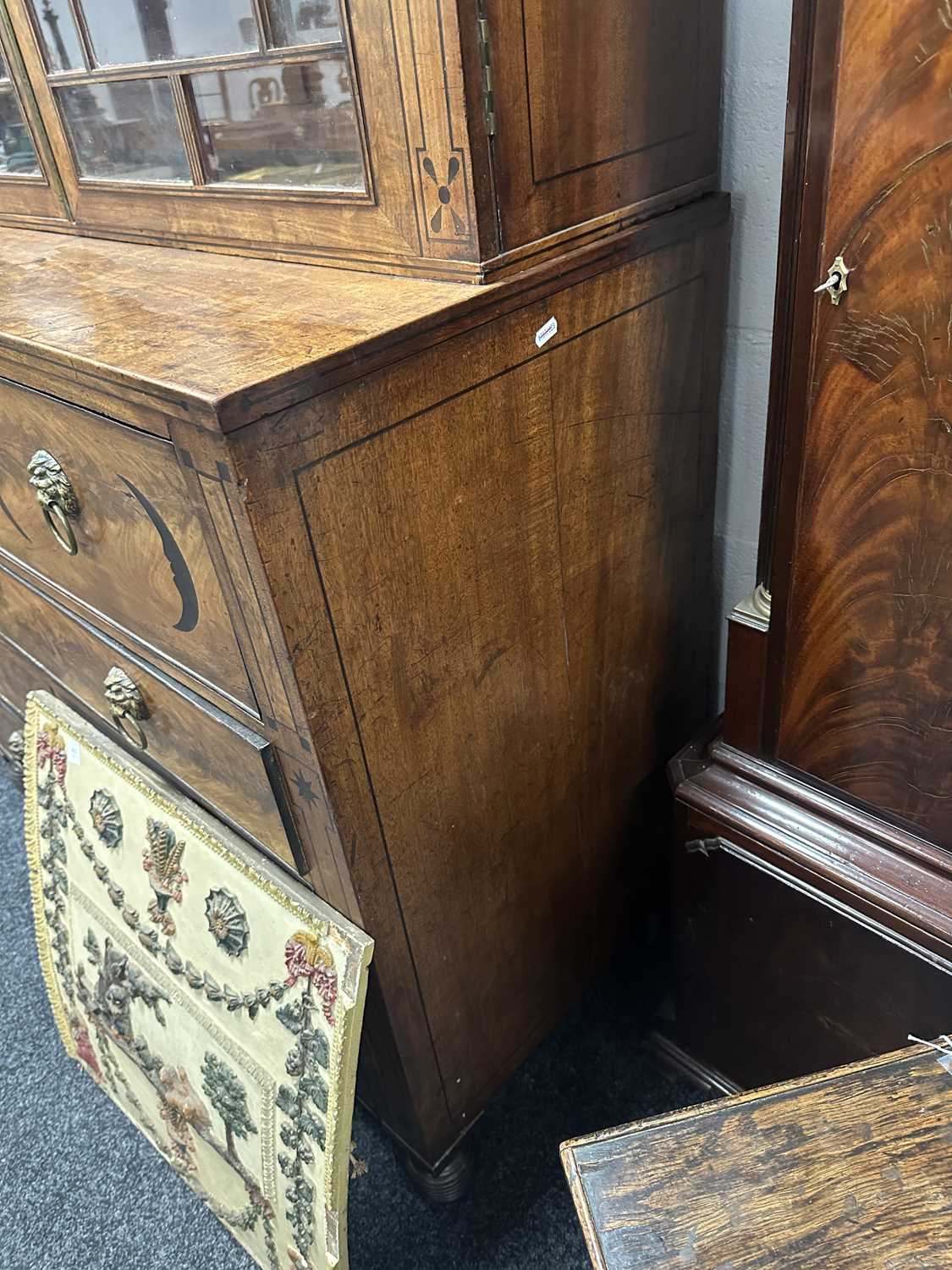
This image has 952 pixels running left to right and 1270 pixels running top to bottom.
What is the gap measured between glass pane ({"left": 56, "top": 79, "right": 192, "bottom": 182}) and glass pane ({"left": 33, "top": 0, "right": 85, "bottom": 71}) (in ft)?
0.07

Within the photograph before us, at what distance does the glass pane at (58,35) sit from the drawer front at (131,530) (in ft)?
1.06

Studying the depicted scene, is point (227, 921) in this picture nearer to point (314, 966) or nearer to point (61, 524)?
point (314, 966)

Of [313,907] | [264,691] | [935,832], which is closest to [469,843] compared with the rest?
[313,907]

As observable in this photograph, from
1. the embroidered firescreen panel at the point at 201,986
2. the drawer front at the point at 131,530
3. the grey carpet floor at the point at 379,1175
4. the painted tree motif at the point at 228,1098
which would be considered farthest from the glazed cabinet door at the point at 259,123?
the grey carpet floor at the point at 379,1175

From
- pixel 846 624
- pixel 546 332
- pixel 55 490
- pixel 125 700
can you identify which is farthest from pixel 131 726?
pixel 846 624

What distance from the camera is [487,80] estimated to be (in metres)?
0.59

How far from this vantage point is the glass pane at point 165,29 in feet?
2.23

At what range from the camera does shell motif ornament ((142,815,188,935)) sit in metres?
0.92

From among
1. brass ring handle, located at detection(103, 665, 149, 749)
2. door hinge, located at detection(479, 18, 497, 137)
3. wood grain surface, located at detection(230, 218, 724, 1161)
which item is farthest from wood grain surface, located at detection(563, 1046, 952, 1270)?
door hinge, located at detection(479, 18, 497, 137)

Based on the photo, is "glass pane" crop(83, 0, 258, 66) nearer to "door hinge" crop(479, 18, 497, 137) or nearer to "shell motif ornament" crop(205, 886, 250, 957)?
"door hinge" crop(479, 18, 497, 137)

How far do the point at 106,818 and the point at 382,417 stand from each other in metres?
0.62

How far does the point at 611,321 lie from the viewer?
30.1 inches

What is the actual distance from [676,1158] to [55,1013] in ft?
3.09

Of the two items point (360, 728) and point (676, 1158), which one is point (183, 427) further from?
point (676, 1158)
